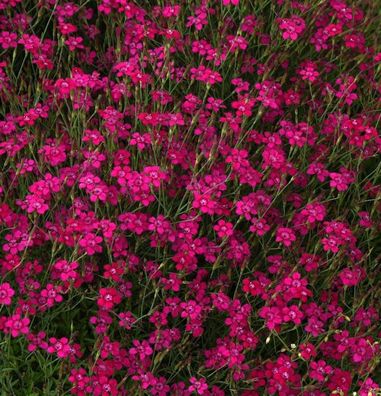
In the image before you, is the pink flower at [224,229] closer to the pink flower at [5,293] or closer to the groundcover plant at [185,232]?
the groundcover plant at [185,232]

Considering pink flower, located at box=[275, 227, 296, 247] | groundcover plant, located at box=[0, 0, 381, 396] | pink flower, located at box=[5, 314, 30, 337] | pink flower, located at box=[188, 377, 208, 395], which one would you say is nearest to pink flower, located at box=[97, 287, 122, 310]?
groundcover plant, located at box=[0, 0, 381, 396]

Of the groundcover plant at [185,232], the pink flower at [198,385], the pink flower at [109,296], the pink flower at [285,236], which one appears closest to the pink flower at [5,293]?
the groundcover plant at [185,232]

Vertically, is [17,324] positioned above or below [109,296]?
below

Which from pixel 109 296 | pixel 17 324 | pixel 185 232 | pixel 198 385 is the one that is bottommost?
pixel 198 385

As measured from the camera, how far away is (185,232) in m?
3.05

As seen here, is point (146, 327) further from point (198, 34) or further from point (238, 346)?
point (198, 34)

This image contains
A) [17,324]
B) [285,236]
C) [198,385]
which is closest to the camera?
[17,324]

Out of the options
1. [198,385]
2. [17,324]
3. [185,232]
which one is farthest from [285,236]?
[17,324]

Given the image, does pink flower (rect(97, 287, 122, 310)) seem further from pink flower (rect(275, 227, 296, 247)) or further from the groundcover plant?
pink flower (rect(275, 227, 296, 247))

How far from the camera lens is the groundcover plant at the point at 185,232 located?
9.71 feet

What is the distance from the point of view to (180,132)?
139 inches

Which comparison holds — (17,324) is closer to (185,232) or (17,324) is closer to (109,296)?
(109,296)

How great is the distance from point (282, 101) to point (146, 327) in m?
1.31

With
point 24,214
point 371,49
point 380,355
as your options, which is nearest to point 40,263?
point 24,214
